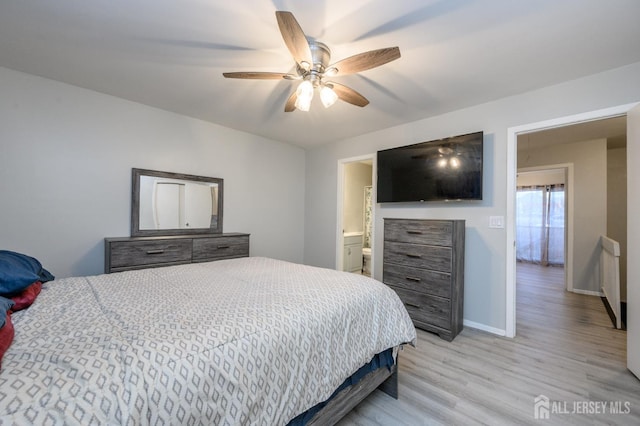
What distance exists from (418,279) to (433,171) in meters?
1.27

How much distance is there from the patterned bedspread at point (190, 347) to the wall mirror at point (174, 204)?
57.6 inches

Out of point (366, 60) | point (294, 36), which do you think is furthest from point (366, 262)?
point (294, 36)

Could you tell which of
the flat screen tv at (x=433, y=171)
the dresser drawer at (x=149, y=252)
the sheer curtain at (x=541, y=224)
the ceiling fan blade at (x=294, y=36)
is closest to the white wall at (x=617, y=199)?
the sheer curtain at (x=541, y=224)

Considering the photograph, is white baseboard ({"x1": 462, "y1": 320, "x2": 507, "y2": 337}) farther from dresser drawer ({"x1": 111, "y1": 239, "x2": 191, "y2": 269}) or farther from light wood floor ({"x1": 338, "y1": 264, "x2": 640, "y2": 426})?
dresser drawer ({"x1": 111, "y1": 239, "x2": 191, "y2": 269})

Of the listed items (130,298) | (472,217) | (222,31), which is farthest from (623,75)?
(130,298)

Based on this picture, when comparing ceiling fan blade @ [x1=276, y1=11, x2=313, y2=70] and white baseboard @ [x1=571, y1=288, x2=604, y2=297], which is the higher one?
ceiling fan blade @ [x1=276, y1=11, x2=313, y2=70]

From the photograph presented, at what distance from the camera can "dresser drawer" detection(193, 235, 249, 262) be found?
304cm

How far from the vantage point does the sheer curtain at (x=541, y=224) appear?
6.36m

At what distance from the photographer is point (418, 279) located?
2807 millimetres

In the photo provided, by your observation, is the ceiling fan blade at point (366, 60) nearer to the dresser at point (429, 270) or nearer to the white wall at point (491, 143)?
the white wall at point (491, 143)

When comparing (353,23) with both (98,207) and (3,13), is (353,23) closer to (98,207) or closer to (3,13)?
(3,13)

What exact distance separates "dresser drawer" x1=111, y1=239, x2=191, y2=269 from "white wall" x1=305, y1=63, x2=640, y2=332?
2504mm

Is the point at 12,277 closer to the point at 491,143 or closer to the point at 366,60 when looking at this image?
the point at 366,60

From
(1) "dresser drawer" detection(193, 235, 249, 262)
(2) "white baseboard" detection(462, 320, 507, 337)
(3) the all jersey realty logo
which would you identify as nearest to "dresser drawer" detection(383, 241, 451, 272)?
(2) "white baseboard" detection(462, 320, 507, 337)
